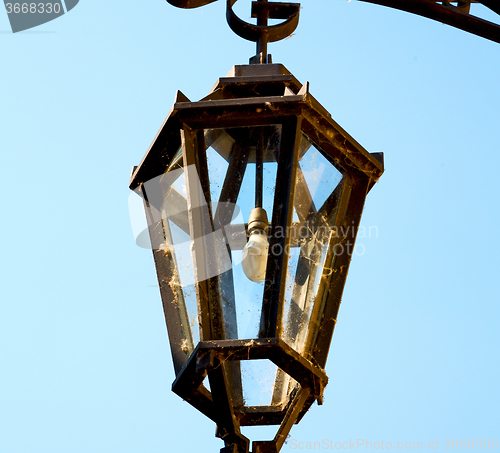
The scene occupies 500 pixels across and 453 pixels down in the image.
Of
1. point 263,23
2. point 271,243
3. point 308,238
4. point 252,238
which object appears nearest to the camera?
point 271,243

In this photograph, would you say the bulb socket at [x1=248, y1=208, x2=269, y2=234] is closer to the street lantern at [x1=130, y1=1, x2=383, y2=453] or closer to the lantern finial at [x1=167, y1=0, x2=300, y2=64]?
the street lantern at [x1=130, y1=1, x2=383, y2=453]

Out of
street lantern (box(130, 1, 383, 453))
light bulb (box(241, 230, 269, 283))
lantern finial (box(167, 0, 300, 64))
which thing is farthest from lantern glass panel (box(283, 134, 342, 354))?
lantern finial (box(167, 0, 300, 64))

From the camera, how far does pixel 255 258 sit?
2.12 m

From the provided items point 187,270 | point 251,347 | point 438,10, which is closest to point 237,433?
point 251,347

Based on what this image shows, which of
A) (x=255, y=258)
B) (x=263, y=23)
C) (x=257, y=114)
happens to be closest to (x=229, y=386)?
(x=255, y=258)

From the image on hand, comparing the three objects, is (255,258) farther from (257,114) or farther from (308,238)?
(257,114)

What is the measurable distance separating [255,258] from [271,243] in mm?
109

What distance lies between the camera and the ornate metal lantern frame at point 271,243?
2020 millimetres

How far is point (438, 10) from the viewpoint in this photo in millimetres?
2607

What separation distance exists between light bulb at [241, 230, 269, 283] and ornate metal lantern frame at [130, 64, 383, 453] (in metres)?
0.08

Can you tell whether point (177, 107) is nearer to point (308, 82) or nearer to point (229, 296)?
point (308, 82)

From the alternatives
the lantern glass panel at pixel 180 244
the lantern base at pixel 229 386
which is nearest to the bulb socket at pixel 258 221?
the lantern glass panel at pixel 180 244

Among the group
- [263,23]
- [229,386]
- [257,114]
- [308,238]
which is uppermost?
[263,23]

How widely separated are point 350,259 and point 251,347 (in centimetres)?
53
